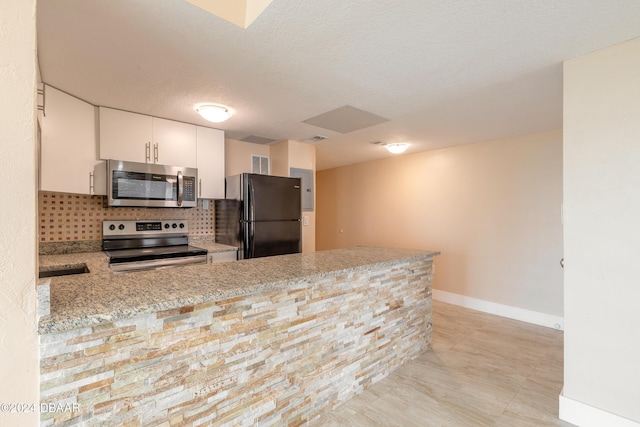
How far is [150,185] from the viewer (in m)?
2.98

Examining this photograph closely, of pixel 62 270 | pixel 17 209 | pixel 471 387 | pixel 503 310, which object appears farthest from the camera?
pixel 503 310

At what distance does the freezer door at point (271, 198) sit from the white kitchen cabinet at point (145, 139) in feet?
2.47

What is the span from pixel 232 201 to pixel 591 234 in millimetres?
3235

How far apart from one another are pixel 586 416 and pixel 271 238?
2.91 meters

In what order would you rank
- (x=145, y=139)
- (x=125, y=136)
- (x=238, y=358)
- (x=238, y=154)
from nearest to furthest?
(x=238, y=358) < (x=125, y=136) < (x=145, y=139) < (x=238, y=154)

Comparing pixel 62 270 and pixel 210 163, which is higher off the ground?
pixel 210 163

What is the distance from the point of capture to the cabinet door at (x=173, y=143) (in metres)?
3.11

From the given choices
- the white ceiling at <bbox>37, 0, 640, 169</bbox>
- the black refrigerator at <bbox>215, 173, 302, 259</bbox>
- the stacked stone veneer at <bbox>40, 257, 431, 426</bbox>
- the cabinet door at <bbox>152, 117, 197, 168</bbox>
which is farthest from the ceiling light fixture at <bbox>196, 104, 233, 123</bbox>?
the stacked stone veneer at <bbox>40, 257, 431, 426</bbox>

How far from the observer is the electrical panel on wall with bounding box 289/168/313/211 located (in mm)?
4146

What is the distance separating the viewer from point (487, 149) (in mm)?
4027

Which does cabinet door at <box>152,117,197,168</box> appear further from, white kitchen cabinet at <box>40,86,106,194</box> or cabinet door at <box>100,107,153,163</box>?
white kitchen cabinet at <box>40,86,106,194</box>

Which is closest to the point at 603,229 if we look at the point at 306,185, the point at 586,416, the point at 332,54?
the point at 586,416

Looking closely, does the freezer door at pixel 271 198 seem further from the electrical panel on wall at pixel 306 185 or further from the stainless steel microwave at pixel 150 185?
the stainless steel microwave at pixel 150 185

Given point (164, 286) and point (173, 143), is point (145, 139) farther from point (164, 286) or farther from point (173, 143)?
point (164, 286)
